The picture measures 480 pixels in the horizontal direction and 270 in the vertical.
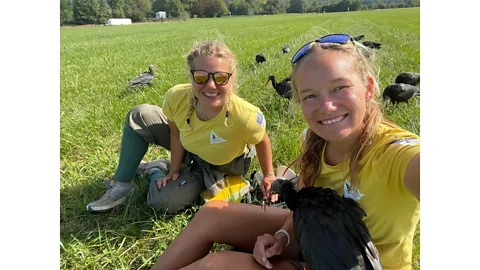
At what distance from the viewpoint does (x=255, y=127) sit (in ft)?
7.39

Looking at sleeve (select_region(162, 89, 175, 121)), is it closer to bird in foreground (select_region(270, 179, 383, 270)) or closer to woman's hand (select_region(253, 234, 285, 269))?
woman's hand (select_region(253, 234, 285, 269))

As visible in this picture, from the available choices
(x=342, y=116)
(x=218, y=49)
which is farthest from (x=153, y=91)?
(x=342, y=116)

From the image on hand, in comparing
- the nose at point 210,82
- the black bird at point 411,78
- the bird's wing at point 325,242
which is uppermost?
the black bird at point 411,78

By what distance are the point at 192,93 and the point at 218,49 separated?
0.37 meters

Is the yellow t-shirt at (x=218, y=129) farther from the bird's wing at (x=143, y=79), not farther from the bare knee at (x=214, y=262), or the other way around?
the bird's wing at (x=143, y=79)

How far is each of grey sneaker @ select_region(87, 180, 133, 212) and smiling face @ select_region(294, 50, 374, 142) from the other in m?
1.86

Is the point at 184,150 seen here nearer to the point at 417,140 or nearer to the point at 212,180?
the point at 212,180

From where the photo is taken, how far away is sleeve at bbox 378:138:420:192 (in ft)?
3.62

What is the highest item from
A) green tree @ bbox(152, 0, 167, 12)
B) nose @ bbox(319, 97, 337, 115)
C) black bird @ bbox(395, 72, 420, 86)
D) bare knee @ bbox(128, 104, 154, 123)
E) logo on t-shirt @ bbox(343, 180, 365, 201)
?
green tree @ bbox(152, 0, 167, 12)

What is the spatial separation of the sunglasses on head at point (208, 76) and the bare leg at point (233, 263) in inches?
44.2

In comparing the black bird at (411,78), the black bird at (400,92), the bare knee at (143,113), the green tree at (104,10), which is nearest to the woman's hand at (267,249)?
the bare knee at (143,113)

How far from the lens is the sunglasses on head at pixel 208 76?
7.17ft

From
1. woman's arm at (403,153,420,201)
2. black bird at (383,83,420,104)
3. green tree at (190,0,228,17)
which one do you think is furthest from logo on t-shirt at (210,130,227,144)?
green tree at (190,0,228,17)

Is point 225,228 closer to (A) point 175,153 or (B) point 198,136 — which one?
(B) point 198,136
